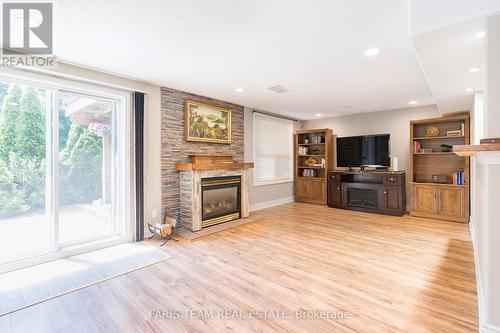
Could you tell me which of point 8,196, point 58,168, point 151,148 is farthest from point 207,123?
point 8,196

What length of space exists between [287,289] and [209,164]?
2393 mm

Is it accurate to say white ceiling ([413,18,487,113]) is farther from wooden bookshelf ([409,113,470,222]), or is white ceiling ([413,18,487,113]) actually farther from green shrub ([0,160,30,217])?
green shrub ([0,160,30,217])

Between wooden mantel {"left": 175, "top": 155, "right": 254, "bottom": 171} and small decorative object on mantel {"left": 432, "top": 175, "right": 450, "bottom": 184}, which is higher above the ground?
wooden mantel {"left": 175, "top": 155, "right": 254, "bottom": 171}

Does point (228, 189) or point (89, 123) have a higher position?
point (89, 123)

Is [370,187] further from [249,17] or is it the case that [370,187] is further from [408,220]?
[249,17]

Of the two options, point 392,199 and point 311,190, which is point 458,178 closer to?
point 392,199

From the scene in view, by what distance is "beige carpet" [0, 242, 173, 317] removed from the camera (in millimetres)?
2117

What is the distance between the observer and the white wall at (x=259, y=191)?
18.1 feet

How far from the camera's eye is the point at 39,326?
1739 mm

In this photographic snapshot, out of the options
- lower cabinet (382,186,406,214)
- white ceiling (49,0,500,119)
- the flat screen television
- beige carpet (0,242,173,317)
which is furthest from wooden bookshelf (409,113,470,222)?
beige carpet (0,242,173,317)

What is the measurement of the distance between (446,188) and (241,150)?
4102 mm

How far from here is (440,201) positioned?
4605 millimetres

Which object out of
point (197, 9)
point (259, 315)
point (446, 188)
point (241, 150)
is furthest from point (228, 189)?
point (446, 188)

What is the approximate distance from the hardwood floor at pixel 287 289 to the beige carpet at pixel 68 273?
0.14 meters
